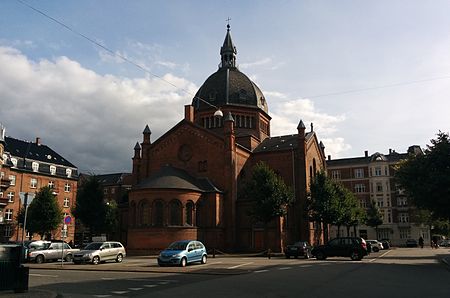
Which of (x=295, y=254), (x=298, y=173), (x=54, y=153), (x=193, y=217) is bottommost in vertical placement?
(x=295, y=254)

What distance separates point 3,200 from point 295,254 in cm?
3263

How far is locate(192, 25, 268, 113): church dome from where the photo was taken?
5578 cm

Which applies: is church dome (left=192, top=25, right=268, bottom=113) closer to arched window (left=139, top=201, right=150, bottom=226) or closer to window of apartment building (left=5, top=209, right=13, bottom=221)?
arched window (left=139, top=201, right=150, bottom=226)

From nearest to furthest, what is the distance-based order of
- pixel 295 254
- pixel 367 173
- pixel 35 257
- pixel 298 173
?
pixel 35 257 < pixel 295 254 < pixel 298 173 < pixel 367 173

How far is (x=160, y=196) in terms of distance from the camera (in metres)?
41.2

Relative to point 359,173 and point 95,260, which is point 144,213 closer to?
point 95,260

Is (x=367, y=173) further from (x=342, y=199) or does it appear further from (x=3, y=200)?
(x=3, y=200)

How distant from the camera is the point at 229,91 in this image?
184 feet

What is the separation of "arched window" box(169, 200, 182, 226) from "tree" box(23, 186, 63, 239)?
20505 mm

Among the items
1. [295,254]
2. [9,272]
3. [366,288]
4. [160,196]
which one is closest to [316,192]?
[295,254]

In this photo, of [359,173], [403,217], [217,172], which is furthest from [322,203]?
[359,173]

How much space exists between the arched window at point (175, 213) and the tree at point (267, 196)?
7.36m

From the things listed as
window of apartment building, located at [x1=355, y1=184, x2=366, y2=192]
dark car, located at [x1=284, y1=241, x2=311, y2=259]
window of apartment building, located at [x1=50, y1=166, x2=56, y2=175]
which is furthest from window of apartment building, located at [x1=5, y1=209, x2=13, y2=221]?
window of apartment building, located at [x1=355, y1=184, x2=366, y2=192]

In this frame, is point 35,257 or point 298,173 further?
point 298,173
